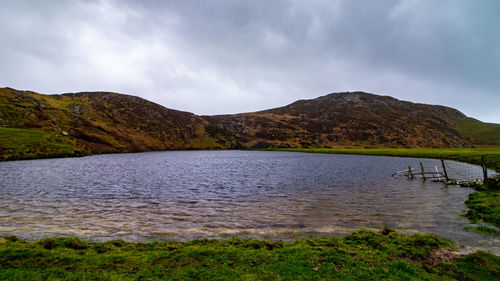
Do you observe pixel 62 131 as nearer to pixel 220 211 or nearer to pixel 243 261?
pixel 220 211

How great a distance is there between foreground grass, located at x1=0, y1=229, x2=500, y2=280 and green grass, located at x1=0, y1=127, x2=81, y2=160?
267 ft

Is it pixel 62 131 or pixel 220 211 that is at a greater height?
pixel 62 131

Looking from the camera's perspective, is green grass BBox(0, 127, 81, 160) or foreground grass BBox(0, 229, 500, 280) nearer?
foreground grass BBox(0, 229, 500, 280)

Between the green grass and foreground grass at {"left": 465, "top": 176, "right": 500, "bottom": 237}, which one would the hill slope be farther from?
foreground grass at {"left": 465, "top": 176, "right": 500, "bottom": 237}

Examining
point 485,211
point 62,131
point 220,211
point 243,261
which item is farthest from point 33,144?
point 485,211

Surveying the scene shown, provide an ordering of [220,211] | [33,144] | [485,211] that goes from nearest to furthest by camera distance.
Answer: [485,211] → [220,211] → [33,144]

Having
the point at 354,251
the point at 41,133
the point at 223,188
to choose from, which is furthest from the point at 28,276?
the point at 41,133

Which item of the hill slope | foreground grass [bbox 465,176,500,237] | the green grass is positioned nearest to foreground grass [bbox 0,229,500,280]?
foreground grass [bbox 465,176,500,237]

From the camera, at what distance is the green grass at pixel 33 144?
7081 centimetres

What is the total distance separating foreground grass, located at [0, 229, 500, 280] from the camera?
8.95 meters

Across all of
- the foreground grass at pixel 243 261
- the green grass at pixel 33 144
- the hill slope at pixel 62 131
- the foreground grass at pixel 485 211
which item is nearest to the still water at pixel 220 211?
the foreground grass at pixel 485 211

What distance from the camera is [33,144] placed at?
7938 cm

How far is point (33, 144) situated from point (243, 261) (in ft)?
328

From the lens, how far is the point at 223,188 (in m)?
34.3
